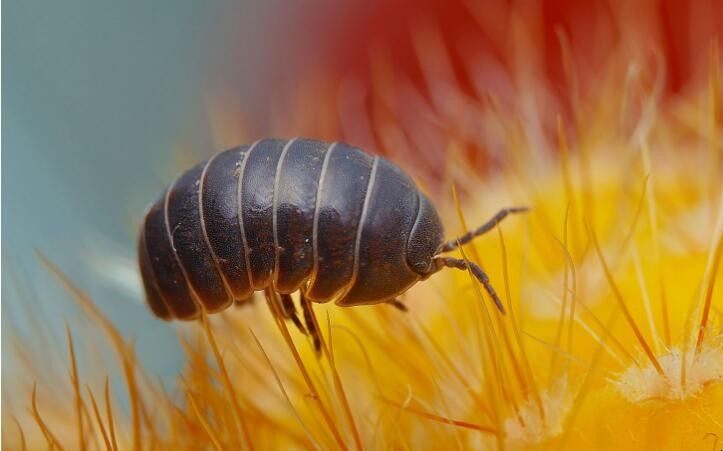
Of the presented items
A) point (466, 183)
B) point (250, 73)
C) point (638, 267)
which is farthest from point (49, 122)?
point (638, 267)

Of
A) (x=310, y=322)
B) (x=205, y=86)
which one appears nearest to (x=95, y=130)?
(x=205, y=86)

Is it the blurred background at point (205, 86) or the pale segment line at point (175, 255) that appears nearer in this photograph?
the pale segment line at point (175, 255)

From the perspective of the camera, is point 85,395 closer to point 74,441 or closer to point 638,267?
point 74,441

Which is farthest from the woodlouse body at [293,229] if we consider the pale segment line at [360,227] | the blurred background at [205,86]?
the blurred background at [205,86]

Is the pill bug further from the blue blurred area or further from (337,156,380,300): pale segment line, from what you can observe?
the blue blurred area

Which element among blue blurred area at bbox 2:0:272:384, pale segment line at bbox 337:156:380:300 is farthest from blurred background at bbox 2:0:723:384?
pale segment line at bbox 337:156:380:300

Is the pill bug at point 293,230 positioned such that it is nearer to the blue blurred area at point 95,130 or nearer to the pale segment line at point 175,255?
the pale segment line at point 175,255

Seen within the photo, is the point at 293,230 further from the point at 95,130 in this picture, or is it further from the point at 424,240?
the point at 95,130

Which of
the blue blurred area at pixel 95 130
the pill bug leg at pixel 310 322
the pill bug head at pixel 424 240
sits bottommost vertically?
the pill bug leg at pixel 310 322
